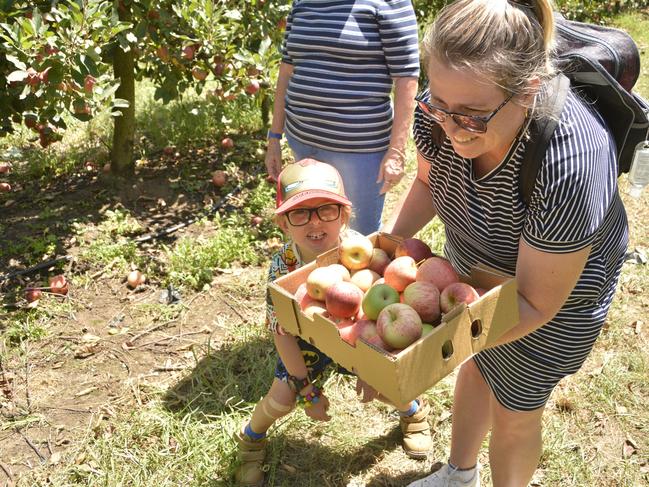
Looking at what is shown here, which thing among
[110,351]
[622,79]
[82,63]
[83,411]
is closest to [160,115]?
[82,63]

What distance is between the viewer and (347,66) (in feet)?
8.83

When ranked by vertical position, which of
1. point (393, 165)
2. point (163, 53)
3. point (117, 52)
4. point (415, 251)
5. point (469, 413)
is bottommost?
point (469, 413)

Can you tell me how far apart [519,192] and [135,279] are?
2.85 m

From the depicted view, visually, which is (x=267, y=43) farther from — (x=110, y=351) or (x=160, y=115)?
(x=110, y=351)

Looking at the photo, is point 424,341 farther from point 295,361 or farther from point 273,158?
point 273,158

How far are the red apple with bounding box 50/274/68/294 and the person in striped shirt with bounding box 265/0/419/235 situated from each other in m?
1.81

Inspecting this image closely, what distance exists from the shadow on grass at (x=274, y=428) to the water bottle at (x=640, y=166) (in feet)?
5.29

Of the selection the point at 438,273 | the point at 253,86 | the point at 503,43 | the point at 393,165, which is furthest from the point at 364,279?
the point at 253,86

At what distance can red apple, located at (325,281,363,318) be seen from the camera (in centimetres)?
161

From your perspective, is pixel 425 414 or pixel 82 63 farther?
pixel 82 63

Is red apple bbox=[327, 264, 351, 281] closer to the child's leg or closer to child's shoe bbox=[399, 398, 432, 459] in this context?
the child's leg

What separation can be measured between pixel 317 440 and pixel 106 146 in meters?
3.48

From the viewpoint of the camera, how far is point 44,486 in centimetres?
259

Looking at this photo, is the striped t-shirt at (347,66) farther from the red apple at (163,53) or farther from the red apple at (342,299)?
the red apple at (163,53)
